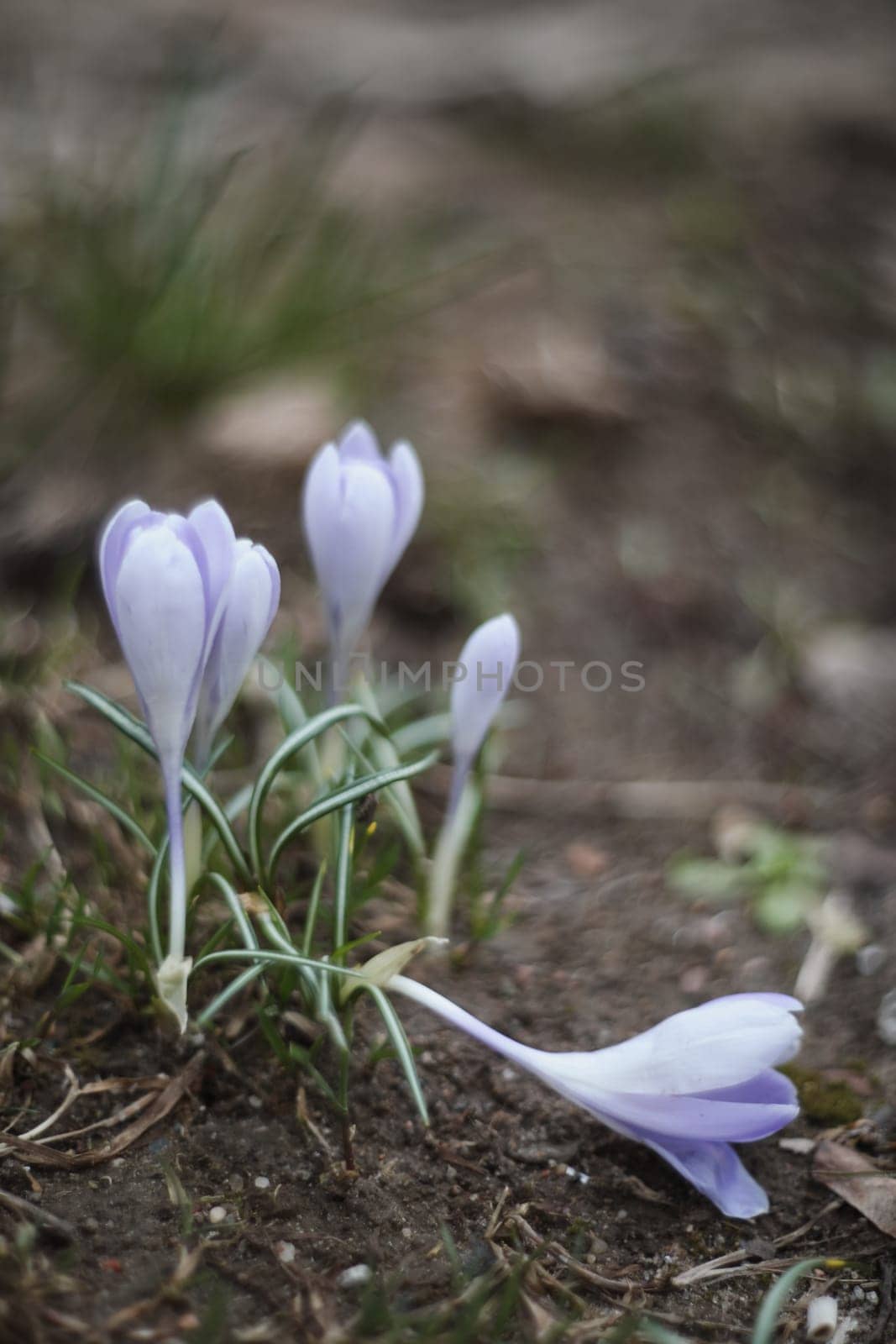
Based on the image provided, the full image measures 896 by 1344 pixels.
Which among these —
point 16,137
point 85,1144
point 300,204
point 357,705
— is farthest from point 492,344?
point 85,1144

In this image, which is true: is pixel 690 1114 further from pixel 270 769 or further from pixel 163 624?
pixel 163 624

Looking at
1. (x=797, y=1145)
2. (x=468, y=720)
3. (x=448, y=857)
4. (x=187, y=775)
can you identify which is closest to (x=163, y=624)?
(x=187, y=775)

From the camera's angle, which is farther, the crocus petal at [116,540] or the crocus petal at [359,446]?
the crocus petal at [359,446]

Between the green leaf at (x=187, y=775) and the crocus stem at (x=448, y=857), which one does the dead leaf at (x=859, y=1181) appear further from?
the green leaf at (x=187, y=775)

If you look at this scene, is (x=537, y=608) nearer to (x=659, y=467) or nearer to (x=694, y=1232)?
(x=659, y=467)

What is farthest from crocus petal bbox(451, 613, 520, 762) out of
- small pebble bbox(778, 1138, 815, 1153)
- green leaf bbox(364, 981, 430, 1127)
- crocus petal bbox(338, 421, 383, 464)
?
small pebble bbox(778, 1138, 815, 1153)

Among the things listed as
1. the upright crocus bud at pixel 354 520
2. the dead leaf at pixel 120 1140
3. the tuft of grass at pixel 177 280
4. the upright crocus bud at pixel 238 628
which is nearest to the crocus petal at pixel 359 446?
the upright crocus bud at pixel 354 520

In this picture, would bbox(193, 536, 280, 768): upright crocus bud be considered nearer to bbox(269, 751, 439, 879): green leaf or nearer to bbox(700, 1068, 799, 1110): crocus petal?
bbox(269, 751, 439, 879): green leaf
